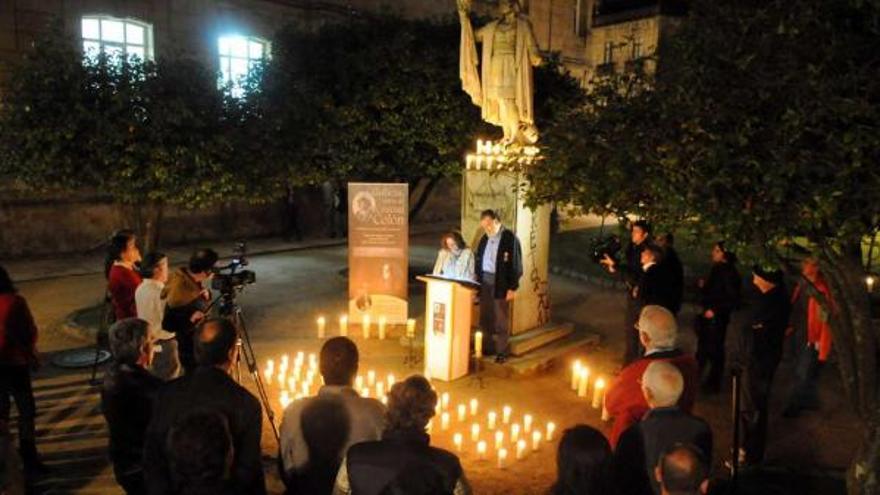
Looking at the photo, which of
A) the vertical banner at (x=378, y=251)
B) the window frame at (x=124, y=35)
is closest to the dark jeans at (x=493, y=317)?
the vertical banner at (x=378, y=251)

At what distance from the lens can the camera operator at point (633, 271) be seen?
834cm

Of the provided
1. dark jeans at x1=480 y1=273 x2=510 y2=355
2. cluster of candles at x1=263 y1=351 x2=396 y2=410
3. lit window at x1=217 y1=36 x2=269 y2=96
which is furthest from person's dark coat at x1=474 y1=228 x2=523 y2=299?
lit window at x1=217 y1=36 x2=269 y2=96

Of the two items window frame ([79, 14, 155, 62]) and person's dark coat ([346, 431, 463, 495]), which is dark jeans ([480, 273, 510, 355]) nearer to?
person's dark coat ([346, 431, 463, 495])

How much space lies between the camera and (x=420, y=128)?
13516 millimetres

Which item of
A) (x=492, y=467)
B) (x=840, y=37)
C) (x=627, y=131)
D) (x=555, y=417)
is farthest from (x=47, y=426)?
(x=840, y=37)

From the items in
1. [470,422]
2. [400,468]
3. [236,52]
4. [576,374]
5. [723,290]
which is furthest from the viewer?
[236,52]

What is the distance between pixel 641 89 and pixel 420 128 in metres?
8.47

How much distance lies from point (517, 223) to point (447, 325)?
6.73ft

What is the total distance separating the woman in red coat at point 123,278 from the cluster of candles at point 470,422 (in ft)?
6.28

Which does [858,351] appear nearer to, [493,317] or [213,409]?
[213,409]

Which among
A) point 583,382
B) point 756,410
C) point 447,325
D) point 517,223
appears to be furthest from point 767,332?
point 517,223

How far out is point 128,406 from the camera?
166 inches

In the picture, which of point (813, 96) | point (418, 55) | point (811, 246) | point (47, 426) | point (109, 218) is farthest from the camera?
point (109, 218)

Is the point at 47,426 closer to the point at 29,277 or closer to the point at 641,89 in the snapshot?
the point at 641,89
